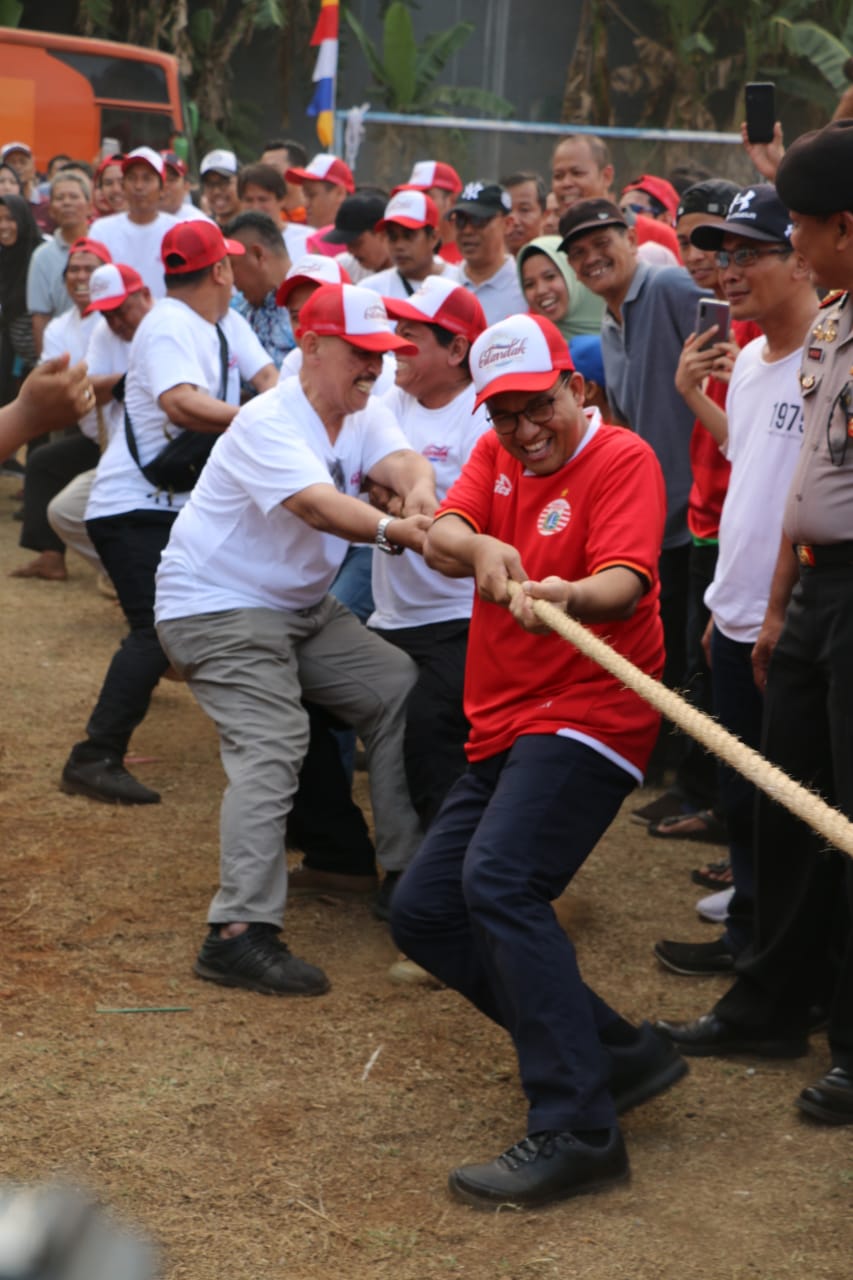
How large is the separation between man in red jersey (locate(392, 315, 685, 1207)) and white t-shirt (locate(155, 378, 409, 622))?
995 millimetres

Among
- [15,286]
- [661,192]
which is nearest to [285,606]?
[661,192]

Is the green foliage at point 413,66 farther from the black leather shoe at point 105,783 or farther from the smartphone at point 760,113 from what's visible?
the smartphone at point 760,113

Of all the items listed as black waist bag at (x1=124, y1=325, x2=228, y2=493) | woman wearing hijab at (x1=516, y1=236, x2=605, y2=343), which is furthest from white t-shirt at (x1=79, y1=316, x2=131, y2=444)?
woman wearing hijab at (x1=516, y1=236, x2=605, y2=343)

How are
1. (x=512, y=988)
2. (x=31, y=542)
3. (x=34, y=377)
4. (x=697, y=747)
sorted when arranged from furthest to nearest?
(x=31, y=542), (x=697, y=747), (x=512, y=988), (x=34, y=377)

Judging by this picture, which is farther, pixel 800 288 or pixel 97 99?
pixel 97 99

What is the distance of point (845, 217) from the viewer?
355 centimetres

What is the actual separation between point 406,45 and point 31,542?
1589 cm

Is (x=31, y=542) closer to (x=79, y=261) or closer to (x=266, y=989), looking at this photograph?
(x=79, y=261)

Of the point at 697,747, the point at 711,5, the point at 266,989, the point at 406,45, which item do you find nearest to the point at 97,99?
the point at 406,45

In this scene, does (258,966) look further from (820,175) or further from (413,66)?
(413,66)

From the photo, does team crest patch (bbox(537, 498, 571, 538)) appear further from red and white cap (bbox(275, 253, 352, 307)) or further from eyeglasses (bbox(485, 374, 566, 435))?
red and white cap (bbox(275, 253, 352, 307))

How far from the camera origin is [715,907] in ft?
16.9

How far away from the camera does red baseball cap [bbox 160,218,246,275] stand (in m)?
5.99

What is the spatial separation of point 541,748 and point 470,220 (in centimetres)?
436
